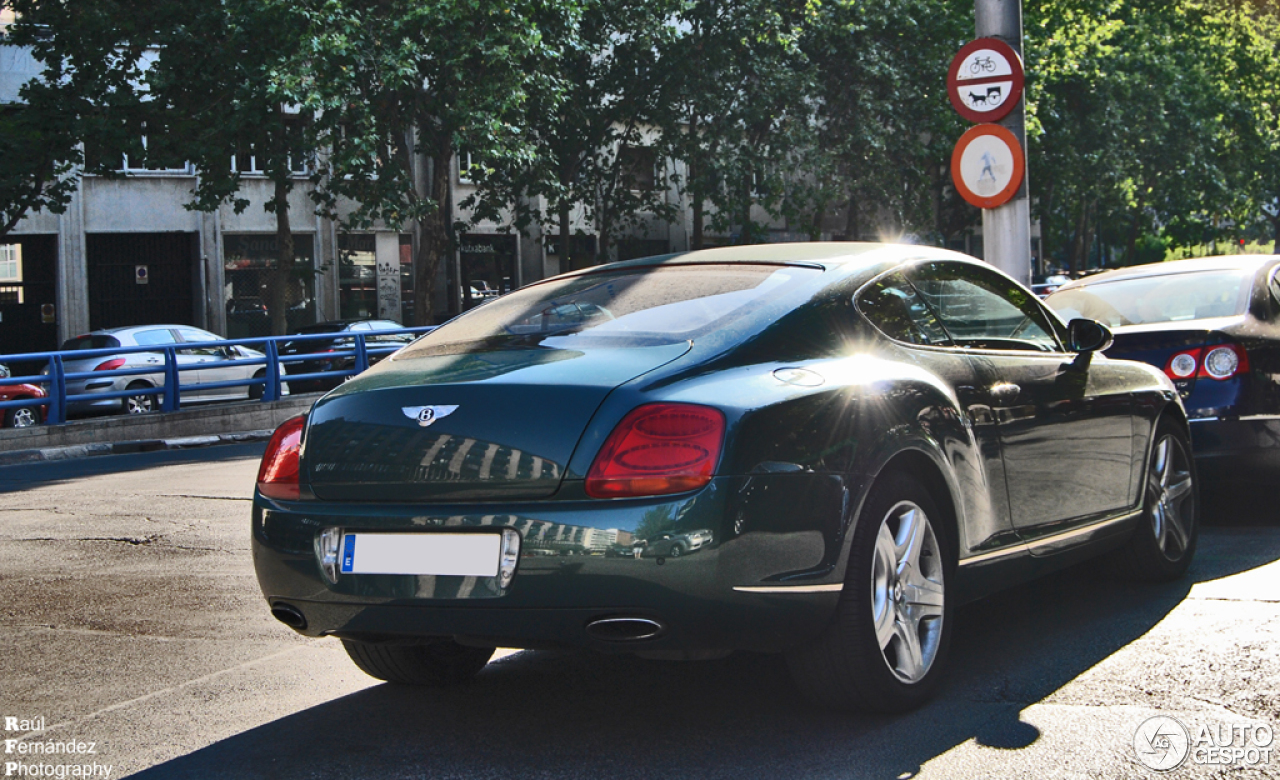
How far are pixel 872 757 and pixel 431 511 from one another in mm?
1325

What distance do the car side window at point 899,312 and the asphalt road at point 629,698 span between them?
1.11 metres

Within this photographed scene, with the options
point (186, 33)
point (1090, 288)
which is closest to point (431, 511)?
point (1090, 288)

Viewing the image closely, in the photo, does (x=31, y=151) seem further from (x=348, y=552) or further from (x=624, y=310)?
(x=348, y=552)

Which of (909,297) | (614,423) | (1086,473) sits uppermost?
(909,297)

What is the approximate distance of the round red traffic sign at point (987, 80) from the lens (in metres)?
9.50

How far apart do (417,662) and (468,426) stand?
3.74 feet

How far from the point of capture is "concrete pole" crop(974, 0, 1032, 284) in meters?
9.77

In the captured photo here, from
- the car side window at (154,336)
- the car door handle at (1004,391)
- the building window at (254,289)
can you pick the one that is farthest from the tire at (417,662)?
the building window at (254,289)

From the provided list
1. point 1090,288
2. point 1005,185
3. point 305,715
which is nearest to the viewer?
point 305,715

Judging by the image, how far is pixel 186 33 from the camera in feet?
78.2

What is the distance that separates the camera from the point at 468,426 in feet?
12.3

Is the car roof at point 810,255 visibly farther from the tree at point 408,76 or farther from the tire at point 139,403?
the tree at point 408,76

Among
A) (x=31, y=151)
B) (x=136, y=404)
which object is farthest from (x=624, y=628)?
(x=31, y=151)

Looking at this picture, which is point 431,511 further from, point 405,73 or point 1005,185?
point 405,73
